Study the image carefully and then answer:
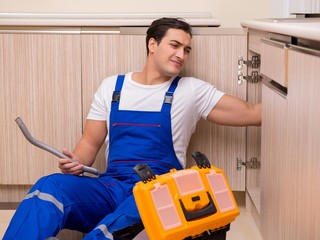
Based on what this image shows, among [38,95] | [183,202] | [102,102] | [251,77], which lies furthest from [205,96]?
[183,202]

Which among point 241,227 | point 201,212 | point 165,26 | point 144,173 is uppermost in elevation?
point 165,26

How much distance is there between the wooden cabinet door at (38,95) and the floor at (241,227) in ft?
0.70

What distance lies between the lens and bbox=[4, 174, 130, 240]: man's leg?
2.24 m

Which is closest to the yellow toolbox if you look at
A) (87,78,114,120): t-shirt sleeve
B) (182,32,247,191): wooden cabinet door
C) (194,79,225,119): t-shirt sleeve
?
(194,79,225,119): t-shirt sleeve

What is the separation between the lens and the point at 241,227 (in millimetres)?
A: 2812

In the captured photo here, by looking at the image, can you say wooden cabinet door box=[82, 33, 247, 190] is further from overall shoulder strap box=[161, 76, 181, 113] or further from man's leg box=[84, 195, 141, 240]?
man's leg box=[84, 195, 141, 240]

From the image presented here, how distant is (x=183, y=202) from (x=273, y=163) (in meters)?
0.42

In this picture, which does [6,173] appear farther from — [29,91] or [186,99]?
[186,99]

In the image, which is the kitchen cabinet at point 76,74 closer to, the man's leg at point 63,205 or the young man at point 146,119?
the young man at point 146,119

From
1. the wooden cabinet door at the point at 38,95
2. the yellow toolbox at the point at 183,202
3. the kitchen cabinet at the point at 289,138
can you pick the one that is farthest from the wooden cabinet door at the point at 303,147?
the wooden cabinet door at the point at 38,95

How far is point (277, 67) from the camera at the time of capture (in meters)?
2.09

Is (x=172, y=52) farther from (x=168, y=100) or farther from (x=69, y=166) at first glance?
(x=69, y=166)

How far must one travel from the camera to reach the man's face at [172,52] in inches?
106

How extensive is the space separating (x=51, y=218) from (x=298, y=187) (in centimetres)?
88
